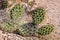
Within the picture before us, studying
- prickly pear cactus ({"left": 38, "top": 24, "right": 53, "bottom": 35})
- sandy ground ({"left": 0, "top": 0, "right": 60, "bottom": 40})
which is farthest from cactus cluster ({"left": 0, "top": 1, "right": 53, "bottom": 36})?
sandy ground ({"left": 0, "top": 0, "right": 60, "bottom": 40})

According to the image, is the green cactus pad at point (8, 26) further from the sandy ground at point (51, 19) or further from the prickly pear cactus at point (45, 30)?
the prickly pear cactus at point (45, 30)

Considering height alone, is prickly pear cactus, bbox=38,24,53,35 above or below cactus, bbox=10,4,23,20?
below

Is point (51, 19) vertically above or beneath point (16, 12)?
beneath

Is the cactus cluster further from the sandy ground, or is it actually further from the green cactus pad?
the sandy ground

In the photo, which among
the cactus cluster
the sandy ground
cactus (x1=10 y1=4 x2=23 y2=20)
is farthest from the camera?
cactus (x1=10 y1=4 x2=23 y2=20)

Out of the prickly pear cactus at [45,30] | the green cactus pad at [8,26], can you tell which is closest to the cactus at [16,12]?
the green cactus pad at [8,26]

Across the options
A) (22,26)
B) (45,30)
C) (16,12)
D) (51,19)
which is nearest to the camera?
(45,30)

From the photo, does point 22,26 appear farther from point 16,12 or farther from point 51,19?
point 51,19

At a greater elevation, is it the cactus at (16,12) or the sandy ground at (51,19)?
the cactus at (16,12)

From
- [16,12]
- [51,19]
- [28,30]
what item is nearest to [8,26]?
[16,12]
